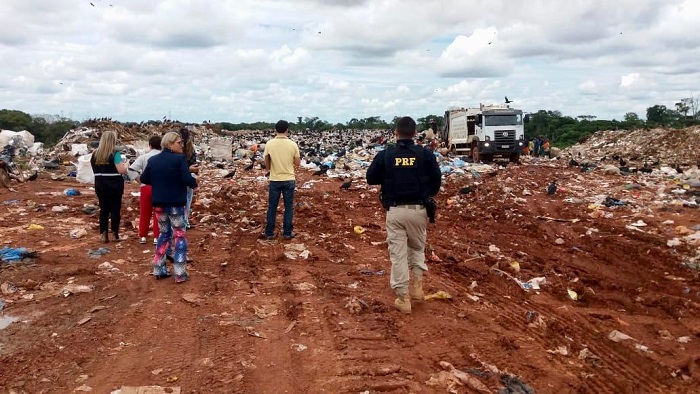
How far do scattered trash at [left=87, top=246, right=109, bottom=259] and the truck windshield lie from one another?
16396 millimetres

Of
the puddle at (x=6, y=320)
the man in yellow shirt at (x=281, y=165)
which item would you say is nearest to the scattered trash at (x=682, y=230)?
the man in yellow shirt at (x=281, y=165)

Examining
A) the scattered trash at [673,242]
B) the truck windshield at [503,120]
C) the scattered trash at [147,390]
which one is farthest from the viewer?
the truck windshield at [503,120]

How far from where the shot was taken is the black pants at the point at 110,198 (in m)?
6.69

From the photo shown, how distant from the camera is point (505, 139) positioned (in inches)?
802

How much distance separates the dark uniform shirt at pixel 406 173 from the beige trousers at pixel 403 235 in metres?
0.08

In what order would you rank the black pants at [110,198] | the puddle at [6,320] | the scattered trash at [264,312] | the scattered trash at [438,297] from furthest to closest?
A: the black pants at [110,198] → the scattered trash at [438,297] → the scattered trash at [264,312] → the puddle at [6,320]

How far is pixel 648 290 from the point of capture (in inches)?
219

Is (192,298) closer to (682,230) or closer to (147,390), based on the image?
(147,390)

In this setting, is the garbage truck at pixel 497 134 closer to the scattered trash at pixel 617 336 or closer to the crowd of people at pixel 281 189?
the crowd of people at pixel 281 189

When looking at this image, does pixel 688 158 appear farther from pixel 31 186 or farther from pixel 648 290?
pixel 31 186

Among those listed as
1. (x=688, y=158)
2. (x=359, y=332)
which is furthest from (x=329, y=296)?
(x=688, y=158)

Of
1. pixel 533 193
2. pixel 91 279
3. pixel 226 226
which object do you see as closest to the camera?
pixel 91 279

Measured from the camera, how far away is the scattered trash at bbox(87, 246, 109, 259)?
20.7ft

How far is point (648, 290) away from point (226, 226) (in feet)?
18.3
